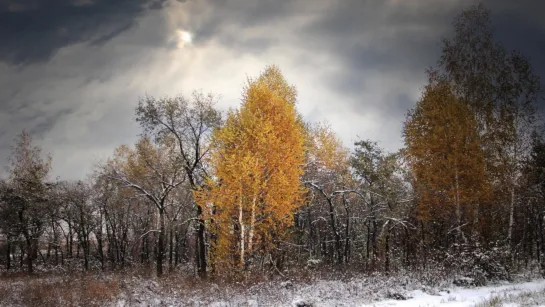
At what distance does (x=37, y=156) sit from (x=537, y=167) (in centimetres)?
4203

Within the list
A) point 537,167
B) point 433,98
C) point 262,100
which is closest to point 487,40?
point 433,98

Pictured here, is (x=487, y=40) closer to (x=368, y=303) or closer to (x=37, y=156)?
(x=368, y=303)

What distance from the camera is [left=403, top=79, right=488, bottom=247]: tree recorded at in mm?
18531

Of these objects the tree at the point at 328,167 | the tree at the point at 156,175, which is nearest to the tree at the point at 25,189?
the tree at the point at 156,175

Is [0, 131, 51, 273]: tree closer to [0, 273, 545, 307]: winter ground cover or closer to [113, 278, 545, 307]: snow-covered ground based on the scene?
[0, 273, 545, 307]: winter ground cover

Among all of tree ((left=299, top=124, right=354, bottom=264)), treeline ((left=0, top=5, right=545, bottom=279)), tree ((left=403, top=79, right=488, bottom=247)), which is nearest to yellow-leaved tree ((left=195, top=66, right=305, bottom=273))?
treeline ((left=0, top=5, right=545, bottom=279))

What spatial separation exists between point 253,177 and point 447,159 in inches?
418

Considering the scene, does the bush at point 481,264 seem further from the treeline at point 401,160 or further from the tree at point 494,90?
the tree at point 494,90

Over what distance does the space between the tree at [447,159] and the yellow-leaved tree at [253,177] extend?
7.38m

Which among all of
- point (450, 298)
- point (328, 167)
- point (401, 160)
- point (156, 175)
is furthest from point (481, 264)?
point (156, 175)

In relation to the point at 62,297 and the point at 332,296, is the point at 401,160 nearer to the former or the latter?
the point at 332,296

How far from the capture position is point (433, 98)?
20141 mm

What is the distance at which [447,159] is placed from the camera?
62.3ft

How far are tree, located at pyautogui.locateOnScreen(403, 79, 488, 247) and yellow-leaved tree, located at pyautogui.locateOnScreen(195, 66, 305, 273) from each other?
24.2ft
